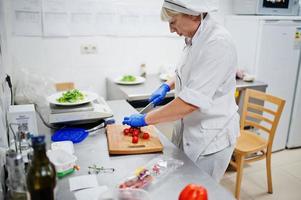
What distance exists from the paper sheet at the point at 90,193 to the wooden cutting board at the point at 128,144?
0.27 m

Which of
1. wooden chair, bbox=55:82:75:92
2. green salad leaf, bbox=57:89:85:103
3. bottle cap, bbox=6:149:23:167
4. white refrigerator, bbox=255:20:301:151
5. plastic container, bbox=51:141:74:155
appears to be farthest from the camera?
white refrigerator, bbox=255:20:301:151

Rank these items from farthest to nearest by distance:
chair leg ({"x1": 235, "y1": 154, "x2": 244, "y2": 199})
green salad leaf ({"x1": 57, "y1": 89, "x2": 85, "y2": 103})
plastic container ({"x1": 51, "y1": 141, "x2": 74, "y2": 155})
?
chair leg ({"x1": 235, "y1": 154, "x2": 244, "y2": 199})
green salad leaf ({"x1": 57, "y1": 89, "x2": 85, "y2": 103})
plastic container ({"x1": 51, "y1": 141, "x2": 74, "y2": 155})

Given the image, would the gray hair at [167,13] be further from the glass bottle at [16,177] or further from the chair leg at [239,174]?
the chair leg at [239,174]

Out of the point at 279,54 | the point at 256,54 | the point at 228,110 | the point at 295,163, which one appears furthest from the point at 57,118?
the point at 295,163

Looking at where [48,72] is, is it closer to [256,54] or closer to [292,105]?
[256,54]

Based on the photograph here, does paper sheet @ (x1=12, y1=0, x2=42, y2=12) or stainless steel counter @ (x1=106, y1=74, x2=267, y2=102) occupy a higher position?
paper sheet @ (x1=12, y1=0, x2=42, y2=12)

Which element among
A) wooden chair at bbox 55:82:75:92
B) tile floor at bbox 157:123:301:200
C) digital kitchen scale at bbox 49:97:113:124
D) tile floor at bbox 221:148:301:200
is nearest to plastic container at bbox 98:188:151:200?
digital kitchen scale at bbox 49:97:113:124

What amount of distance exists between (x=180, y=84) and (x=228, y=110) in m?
0.27

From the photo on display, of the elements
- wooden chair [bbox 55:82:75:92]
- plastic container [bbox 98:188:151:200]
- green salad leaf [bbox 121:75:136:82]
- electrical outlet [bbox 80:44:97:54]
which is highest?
electrical outlet [bbox 80:44:97:54]

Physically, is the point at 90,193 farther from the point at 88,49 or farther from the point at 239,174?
the point at 88,49

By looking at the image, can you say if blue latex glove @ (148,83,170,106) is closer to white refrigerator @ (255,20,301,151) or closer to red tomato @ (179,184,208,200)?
red tomato @ (179,184,208,200)

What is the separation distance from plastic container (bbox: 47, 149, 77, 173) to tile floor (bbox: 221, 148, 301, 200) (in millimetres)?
1655

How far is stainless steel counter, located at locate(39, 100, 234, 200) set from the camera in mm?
966

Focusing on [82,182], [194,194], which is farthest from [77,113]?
[194,194]
